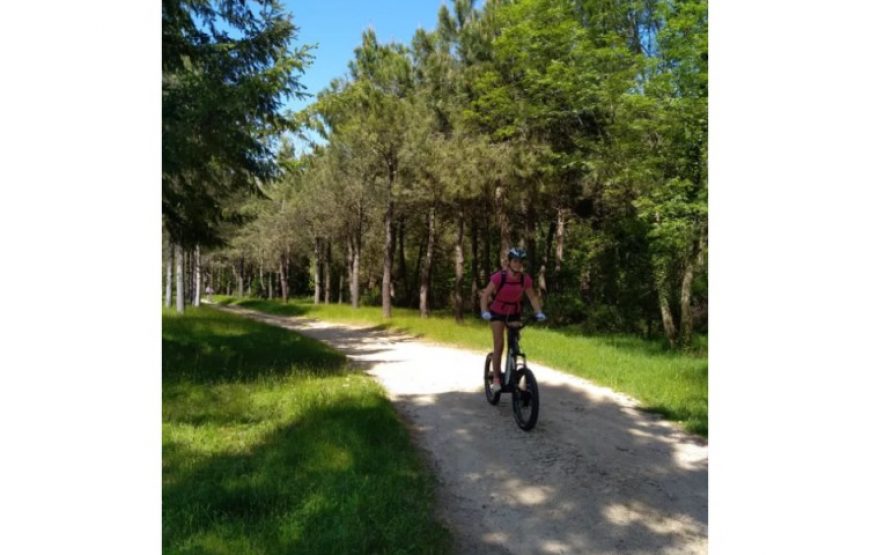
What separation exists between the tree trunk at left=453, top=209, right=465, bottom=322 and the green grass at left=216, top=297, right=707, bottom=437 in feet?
1.72

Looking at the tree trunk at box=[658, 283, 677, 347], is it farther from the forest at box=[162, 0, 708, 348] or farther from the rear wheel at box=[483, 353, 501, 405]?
the rear wheel at box=[483, 353, 501, 405]

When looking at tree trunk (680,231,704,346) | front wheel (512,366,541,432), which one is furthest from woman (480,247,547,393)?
tree trunk (680,231,704,346)

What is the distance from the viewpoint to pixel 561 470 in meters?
4.38

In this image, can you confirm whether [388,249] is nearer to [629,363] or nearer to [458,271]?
[458,271]

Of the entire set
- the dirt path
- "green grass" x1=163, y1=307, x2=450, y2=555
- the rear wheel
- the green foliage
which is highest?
the green foliage

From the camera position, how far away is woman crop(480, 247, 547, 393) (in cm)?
543

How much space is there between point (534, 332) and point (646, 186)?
3.44 m

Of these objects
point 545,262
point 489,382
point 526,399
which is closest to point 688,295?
point 545,262

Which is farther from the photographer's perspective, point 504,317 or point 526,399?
point 504,317

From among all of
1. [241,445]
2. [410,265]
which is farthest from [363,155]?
[241,445]

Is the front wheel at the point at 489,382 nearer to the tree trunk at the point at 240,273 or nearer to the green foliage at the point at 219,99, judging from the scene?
the green foliage at the point at 219,99

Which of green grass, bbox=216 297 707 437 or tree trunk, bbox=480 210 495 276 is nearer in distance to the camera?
green grass, bbox=216 297 707 437

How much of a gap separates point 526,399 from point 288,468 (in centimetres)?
256

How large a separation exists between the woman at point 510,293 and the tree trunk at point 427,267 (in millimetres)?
5389
